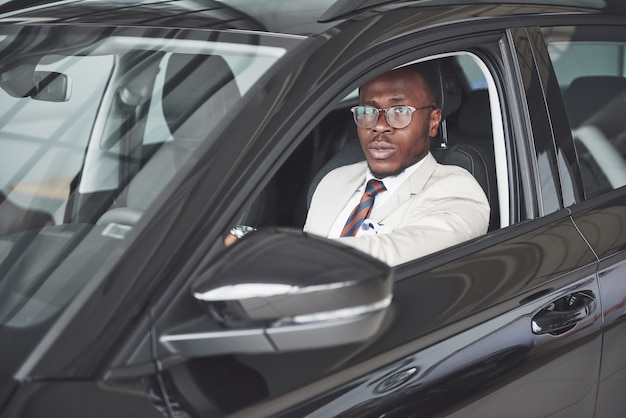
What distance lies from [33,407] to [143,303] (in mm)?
211

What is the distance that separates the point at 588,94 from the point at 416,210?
53 cm

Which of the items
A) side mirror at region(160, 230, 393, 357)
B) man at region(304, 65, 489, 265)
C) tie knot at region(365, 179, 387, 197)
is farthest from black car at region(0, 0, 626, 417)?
tie knot at region(365, 179, 387, 197)

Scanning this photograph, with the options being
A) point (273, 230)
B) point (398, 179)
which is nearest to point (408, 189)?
point (398, 179)

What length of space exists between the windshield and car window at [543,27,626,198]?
0.89 metres

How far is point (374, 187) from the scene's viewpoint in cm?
254

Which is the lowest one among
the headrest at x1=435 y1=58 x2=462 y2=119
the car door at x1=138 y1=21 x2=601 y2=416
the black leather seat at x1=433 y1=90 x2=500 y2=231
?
the car door at x1=138 y1=21 x2=601 y2=416

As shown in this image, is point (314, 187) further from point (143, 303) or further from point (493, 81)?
point (143, 303)

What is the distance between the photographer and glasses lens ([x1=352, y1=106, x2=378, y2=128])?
249 cm

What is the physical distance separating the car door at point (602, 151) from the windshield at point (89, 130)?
2.81ft

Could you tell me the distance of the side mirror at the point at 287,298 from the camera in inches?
52.1

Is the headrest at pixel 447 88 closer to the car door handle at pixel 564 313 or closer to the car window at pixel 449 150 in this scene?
the car window at pixel 449 150

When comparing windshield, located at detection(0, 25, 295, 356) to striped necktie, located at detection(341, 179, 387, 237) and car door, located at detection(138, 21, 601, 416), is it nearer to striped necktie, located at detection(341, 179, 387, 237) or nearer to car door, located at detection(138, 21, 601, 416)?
car door, located at detection(138, 21, 601, 416)

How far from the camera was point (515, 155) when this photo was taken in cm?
220

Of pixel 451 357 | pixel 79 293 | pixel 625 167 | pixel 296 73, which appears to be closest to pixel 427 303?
pixel 451 357
